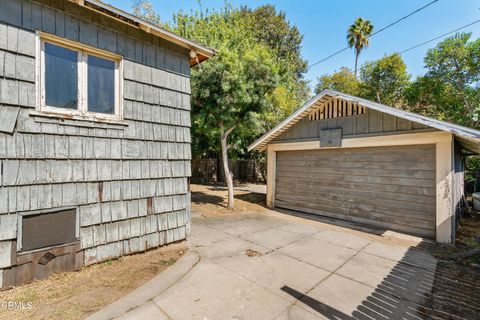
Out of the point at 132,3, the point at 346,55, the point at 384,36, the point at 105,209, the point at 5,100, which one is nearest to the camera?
the point at 5,100

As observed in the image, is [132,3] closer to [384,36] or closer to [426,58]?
[384,36]

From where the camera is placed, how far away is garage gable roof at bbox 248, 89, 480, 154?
4.71 m

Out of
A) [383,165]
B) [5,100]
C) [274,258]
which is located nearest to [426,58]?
[383,165]

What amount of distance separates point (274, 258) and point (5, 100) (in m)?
4.34

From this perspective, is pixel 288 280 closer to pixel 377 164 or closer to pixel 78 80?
pixel 78 80

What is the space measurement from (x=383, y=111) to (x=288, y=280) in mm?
4798

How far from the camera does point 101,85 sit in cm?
353

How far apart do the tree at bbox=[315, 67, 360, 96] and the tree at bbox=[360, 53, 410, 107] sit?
5.79ft

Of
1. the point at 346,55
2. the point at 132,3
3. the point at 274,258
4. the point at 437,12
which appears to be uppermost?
the point at 132,3

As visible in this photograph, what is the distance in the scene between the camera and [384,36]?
33.5 ft

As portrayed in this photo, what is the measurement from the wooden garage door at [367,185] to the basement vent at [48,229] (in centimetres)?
638

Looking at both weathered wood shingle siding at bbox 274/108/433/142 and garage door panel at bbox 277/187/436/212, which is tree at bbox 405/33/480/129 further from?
garage door panel at bbox 277/187/436/212

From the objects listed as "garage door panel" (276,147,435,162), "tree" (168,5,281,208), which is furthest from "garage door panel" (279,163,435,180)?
"tree" (168,5,281,208)

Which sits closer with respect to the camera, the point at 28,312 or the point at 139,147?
the point at 28,312
